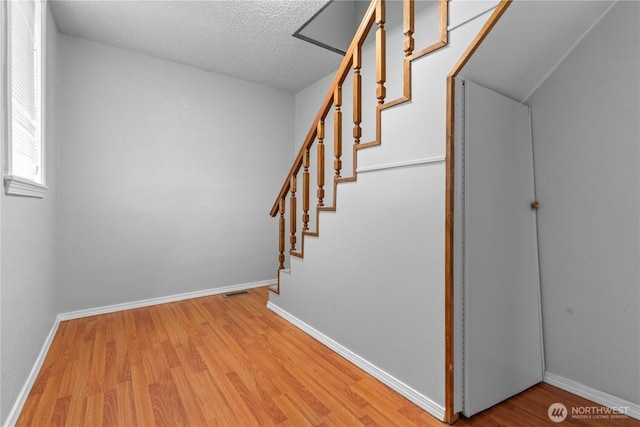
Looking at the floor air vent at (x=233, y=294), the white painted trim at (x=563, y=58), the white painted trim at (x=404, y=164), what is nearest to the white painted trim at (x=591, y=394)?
the white painted trim at (x=404, y=164)

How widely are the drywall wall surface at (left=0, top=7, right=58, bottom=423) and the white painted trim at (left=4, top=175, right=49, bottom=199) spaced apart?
0.04 meters

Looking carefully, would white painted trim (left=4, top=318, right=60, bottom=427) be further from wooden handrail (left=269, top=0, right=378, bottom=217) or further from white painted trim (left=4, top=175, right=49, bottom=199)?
wooden handrail (left=269, top=0, right=378, bottom=217)

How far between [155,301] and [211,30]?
285 cm

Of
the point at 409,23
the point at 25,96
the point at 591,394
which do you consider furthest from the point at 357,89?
the point at 591,394

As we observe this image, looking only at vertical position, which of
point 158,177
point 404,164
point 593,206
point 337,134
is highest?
point 337,134

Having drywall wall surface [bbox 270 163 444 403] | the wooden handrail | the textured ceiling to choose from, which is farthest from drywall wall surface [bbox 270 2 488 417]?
the textured ceiling

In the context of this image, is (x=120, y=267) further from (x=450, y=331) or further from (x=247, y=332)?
(x=450, y=331)

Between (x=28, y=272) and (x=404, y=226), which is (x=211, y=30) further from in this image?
(x=404, y=226)

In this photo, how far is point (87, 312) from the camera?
292cm

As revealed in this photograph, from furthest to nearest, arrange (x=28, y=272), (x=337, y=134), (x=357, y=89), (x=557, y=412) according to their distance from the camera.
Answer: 1. (x=337, y=134)
2. (x=357, y=89)
3. (x=28, y=272)
4. (x=557, y=412)

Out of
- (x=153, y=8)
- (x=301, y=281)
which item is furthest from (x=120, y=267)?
(x=153, y=8)

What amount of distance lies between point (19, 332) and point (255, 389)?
4.28 ft

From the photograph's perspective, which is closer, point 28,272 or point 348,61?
point 28,272

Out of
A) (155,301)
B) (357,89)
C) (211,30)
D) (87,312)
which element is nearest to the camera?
(357,89)
